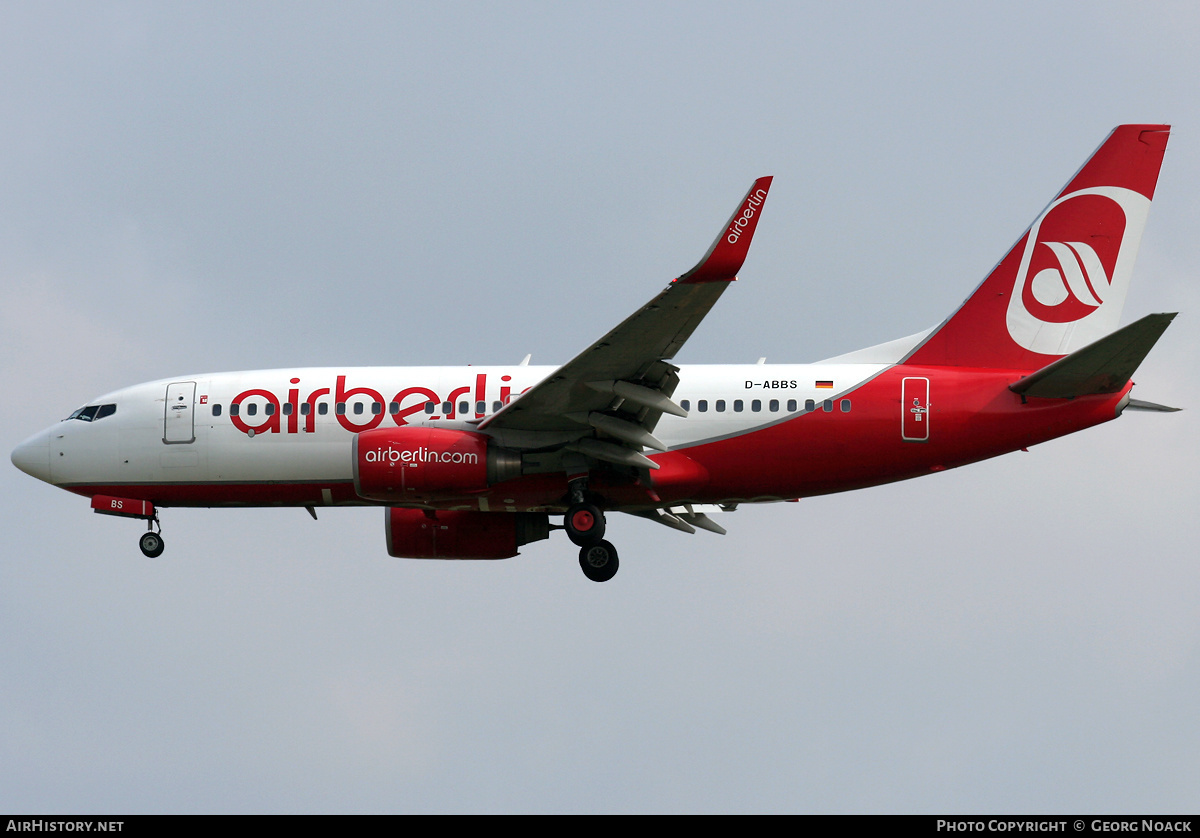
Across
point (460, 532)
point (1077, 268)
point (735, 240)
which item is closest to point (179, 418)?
point (460, 532)

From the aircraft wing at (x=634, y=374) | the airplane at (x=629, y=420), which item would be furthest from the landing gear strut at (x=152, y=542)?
the aircraft wing at (x=634, y=374)

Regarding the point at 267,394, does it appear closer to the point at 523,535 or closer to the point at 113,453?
the point at 113,453

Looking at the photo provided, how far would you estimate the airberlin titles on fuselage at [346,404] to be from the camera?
96.7ft

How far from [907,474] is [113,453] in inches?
607

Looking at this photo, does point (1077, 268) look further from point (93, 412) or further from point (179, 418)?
point (93, 412)

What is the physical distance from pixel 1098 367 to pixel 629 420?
321 inches

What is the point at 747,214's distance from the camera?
23.2 metres

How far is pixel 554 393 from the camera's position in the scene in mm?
26938

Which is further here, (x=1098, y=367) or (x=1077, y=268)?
(x=1077, y=268)

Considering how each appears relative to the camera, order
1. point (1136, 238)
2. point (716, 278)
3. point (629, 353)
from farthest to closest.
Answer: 1. point (1136, 238)
2. point (629, 353)
3. point (716, 278)

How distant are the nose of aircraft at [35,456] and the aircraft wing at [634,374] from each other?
971 centimetres

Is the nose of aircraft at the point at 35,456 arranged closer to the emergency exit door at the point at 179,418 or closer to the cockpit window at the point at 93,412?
the cockpit window at the point at 93,412

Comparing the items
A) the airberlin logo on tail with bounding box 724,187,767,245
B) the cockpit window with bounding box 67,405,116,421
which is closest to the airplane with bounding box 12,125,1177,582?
the cockpit window with bounding box 67,405,116,421

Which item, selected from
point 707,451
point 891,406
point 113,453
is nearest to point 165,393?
point 113,453
